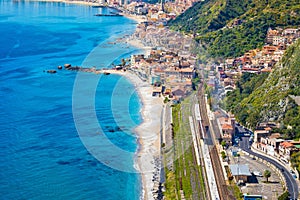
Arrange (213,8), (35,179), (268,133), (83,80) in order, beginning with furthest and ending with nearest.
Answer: (213,8) < (83,80) < (268,133) < (35,179)

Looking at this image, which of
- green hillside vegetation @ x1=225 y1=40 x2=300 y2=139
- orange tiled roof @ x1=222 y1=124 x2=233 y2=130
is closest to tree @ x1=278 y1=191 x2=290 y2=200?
green hillside vegetation @ x1=225 y1=40 x2=300 y2=139

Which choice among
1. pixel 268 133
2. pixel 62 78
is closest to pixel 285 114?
pixel 268 133

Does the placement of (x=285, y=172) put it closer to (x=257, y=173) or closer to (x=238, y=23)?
(x=257, y=173)

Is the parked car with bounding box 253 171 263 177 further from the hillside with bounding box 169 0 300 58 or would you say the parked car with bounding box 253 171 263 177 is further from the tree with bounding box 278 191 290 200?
the hillside with bounding box 169 0 300 58

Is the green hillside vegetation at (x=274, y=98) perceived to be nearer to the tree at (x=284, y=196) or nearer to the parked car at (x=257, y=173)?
the parked car at (x=257, y=173)

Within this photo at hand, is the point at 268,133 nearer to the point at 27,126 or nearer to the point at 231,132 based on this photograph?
the point at 231,132

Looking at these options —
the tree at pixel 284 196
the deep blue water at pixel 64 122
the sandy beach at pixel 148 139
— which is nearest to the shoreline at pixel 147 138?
the sandy beach at pixel 148 139
